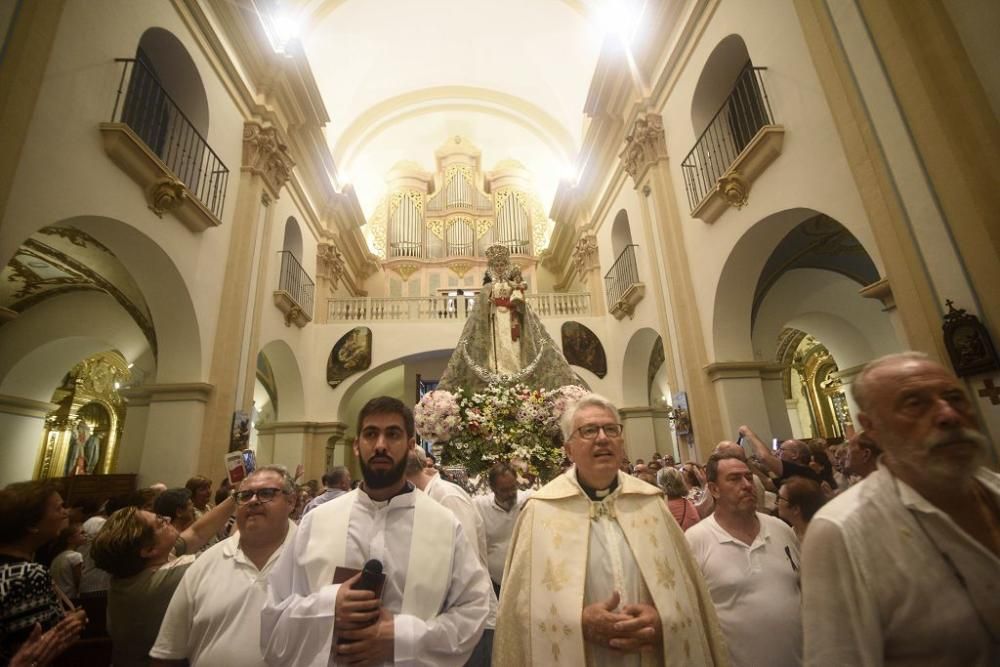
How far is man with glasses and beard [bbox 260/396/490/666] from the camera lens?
1.42 m

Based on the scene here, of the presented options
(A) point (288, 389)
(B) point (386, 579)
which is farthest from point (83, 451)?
(B) point (386, 579)

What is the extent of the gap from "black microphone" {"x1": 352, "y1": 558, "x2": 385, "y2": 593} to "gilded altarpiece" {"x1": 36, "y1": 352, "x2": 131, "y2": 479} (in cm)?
1126

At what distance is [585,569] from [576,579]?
0.16ft

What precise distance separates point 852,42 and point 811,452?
10.8 ft

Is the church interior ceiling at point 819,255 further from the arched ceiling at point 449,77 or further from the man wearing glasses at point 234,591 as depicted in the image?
the man wearing glasses at point 234,591

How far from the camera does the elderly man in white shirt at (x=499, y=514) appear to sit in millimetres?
3129

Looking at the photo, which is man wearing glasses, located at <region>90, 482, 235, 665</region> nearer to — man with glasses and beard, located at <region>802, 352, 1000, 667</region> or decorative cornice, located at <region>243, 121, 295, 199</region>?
man with glasses and beard, located at <region>802, 352, 1000, 667</region>

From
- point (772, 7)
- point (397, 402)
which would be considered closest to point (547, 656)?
point (397, 402)

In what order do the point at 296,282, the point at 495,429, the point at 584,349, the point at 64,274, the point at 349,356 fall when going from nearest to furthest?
the point at 495,429 < the point at 64,274 < the point at 296,282 < the point at 349,356 < the point at 584,349

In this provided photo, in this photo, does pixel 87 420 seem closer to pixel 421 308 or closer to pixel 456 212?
pixel 421 308

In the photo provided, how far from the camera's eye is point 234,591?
1.94m

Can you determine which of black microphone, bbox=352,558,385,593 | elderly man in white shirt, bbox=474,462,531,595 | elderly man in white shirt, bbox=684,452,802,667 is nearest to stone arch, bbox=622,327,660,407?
elderly man in white shirt, bbox=474,462,531,595

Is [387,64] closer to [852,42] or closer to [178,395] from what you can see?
[178,395]

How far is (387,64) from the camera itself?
45.8ft
